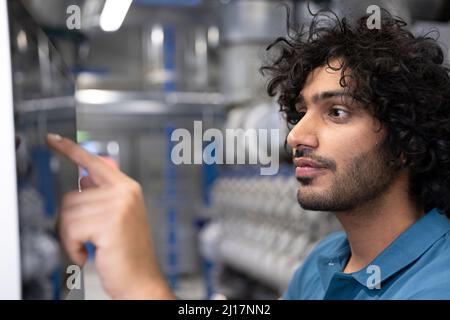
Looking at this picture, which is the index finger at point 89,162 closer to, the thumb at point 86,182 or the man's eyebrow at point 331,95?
the thumb at point 86,182

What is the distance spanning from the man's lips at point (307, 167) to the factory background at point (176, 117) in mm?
109

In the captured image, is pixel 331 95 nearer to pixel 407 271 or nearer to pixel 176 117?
pixel 407 271

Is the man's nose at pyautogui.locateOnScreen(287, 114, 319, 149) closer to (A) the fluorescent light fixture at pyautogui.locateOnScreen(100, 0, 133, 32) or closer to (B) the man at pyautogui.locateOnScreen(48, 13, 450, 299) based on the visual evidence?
(B) the man at pyautogui.locateOnScreen(48, 13, 450, 299)

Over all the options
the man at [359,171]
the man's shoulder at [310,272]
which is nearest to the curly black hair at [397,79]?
the man at [359,171]

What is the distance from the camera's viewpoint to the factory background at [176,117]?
790 mm

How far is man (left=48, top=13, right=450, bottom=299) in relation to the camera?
0.90 metres

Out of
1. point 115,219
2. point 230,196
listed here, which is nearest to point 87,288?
point 115,219

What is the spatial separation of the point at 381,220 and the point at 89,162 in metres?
0.65

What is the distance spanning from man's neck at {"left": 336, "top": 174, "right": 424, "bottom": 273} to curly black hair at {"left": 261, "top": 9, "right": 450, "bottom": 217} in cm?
4

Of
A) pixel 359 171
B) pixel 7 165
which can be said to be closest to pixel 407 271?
pixel 359 171

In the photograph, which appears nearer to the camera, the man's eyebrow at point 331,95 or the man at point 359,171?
the man at point 359,171

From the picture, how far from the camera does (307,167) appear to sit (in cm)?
99

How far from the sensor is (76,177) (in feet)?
2.98
